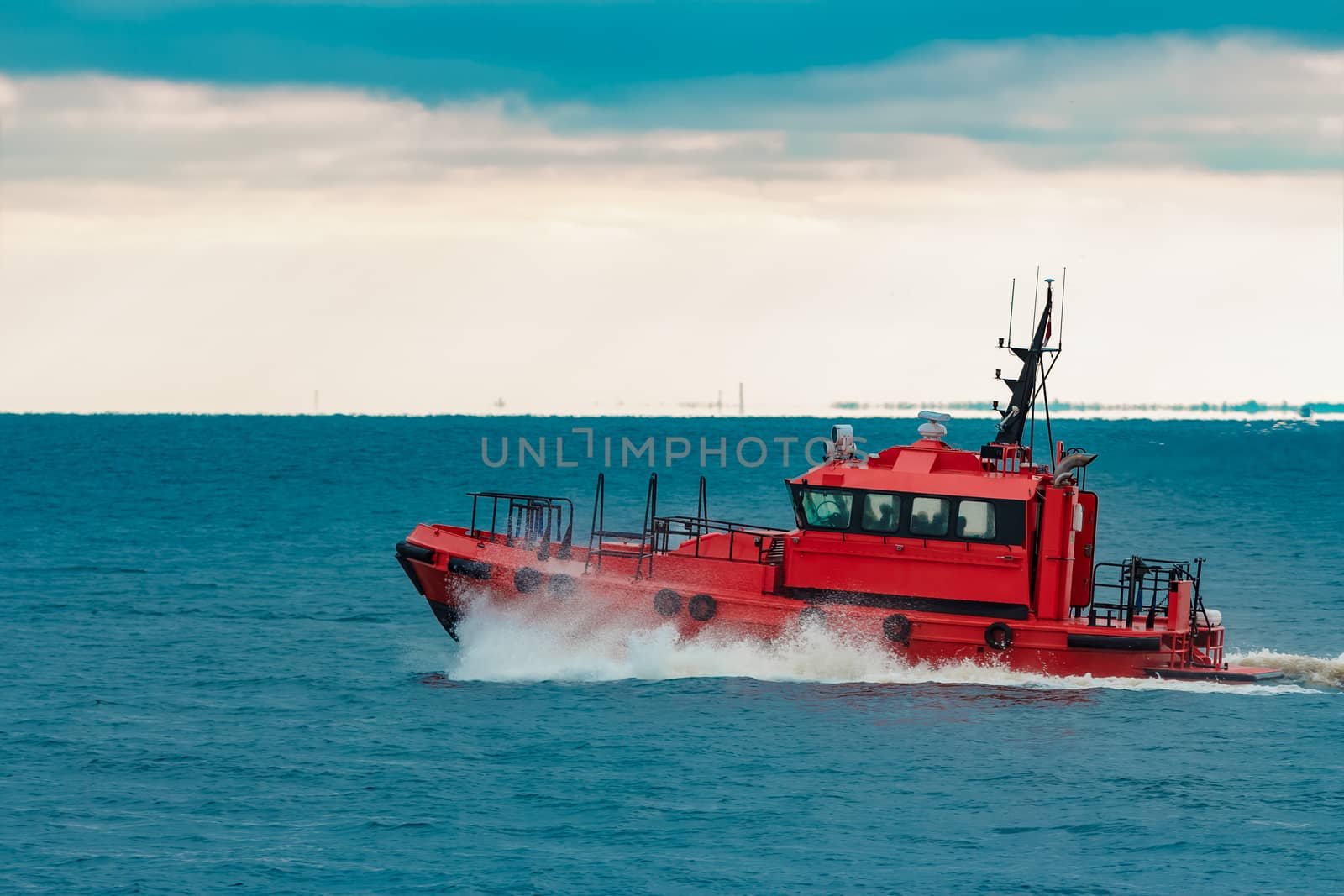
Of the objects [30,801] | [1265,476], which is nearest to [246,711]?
[30,801]

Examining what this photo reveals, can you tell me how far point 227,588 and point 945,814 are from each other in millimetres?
22453

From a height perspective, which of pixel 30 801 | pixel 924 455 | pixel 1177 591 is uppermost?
pixel 924 455

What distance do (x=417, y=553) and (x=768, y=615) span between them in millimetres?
5238

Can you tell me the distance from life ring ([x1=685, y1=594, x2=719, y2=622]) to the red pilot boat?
27 mm

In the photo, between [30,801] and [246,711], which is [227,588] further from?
[30,801]

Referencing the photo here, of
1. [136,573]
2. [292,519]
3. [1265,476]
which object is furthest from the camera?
[1265,476]

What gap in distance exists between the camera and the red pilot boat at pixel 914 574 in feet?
77.5

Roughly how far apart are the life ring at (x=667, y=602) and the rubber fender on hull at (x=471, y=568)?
2.47 m

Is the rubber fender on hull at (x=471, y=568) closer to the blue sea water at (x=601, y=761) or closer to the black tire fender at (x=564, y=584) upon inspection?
the blue sea water at (x=601, y=761)

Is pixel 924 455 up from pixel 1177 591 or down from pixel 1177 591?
up

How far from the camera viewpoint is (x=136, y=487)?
238 ft

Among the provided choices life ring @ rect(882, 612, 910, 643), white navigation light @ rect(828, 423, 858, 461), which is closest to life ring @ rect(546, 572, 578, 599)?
white navigation light @ rect(828, 423, 858, 461)

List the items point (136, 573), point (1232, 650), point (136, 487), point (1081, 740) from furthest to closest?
point (136, 487) → point (136, 573) → point (1232, 650) → point (1081, 740)

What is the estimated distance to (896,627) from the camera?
23.6m
